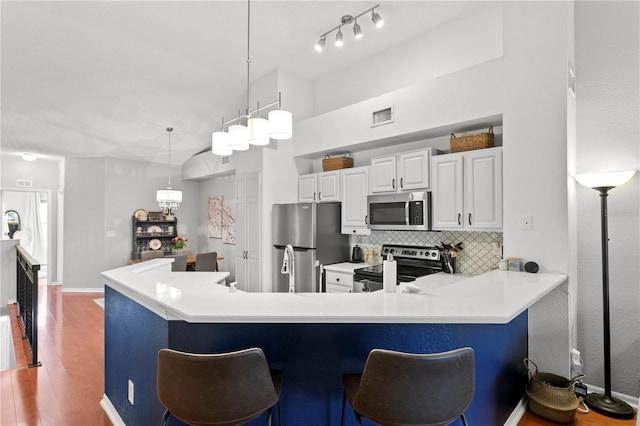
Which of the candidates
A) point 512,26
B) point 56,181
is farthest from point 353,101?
point 56,181

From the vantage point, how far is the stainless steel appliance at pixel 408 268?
3.64 m

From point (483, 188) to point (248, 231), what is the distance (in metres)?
3.21

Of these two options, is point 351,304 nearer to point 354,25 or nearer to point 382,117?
point 382,117

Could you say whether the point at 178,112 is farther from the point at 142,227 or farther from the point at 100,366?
the point at 100,366

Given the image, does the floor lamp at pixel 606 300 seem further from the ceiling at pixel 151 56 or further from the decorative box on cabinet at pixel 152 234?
the decorative box on cabinet at pixel 152 234

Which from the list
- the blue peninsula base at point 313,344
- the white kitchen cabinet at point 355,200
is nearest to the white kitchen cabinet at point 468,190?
the white kitchen cabinet at point 355,200

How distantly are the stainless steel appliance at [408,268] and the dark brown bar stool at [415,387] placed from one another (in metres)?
2.16

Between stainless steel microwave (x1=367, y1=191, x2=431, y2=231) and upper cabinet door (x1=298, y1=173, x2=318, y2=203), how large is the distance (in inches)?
38.1

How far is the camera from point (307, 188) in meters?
4.85

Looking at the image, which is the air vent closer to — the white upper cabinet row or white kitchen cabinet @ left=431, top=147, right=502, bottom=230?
the white upper cabinet row

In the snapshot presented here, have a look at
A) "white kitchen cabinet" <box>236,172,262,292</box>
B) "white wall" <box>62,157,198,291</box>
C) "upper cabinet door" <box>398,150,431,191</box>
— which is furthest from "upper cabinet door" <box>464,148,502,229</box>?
"white wall" <box>62,157,198,291</box>

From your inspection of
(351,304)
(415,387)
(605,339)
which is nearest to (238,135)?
(351,304)

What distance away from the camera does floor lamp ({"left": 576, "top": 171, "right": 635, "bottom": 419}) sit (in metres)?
2.48

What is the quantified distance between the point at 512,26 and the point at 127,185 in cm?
684
